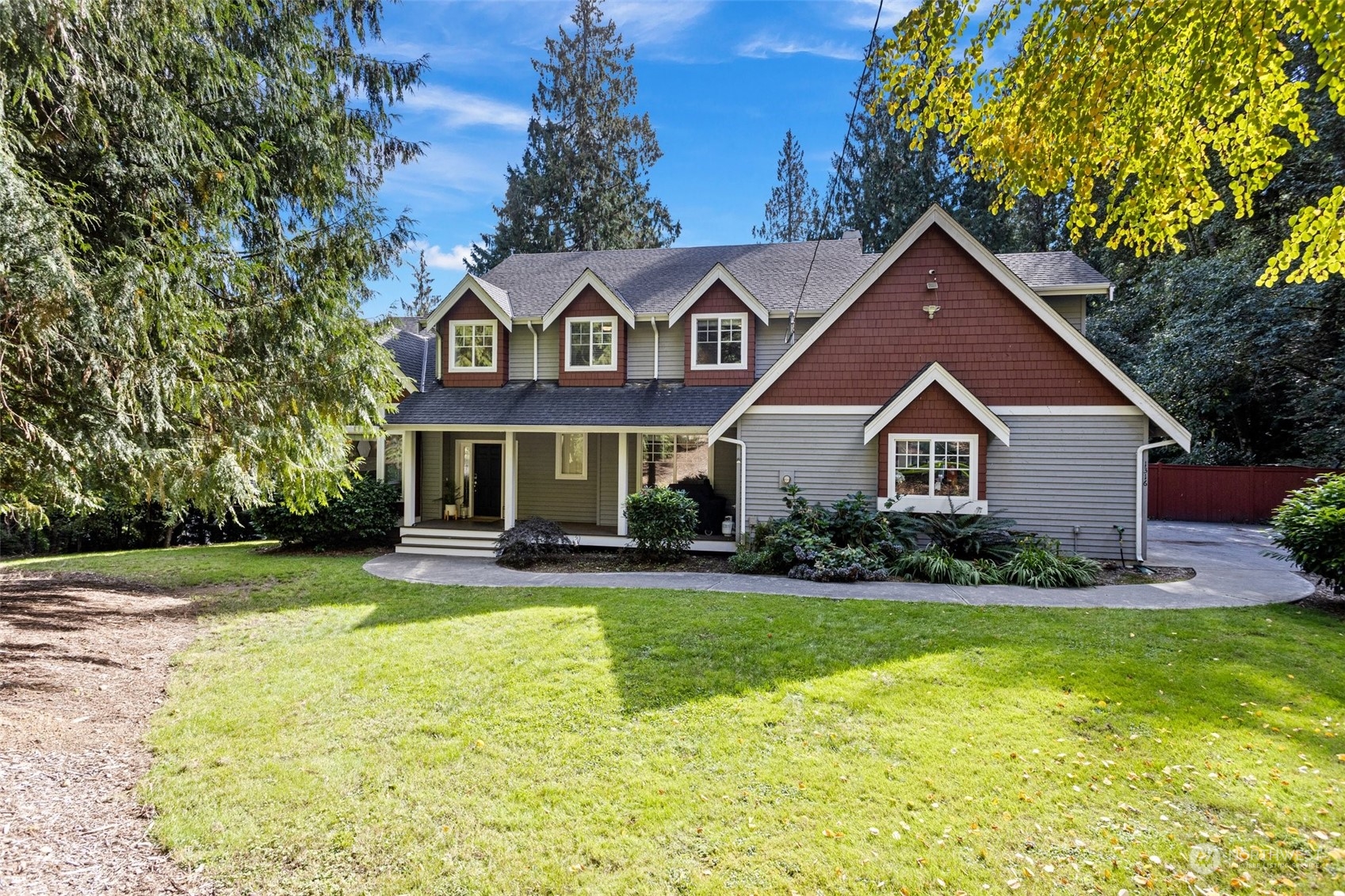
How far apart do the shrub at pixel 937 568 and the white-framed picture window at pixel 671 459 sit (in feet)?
17.2

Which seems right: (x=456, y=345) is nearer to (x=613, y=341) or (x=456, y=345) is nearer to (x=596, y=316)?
(x=596, y=316)

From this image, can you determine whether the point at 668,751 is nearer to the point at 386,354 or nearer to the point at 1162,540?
the point at 386,354

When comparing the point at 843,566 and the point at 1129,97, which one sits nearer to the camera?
the point at 1129,97

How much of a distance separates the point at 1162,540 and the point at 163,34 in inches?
799

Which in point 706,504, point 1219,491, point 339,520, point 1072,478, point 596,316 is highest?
point 596,316

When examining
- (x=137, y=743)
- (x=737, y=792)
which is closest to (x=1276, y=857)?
(x=737, y=792)

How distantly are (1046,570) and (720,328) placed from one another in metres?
8.31

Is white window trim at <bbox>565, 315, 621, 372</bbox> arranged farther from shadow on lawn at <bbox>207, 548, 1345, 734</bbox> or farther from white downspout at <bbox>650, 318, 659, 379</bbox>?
Answer: shadow on lawn at <bbox>207, 548, 1345, 734</bbox>

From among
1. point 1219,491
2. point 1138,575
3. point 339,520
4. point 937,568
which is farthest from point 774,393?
point 1219,491

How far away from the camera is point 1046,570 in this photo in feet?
34.0

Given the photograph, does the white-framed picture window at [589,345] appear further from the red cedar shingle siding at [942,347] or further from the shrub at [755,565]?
the shrub at [755,565]

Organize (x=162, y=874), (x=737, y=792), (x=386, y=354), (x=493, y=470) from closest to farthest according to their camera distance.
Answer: (x=162, y=874), (x=737, y=792), (x=386, y=354), (x=493, y=470)

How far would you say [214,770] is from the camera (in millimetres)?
4289

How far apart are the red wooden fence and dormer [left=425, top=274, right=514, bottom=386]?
2035 cm
